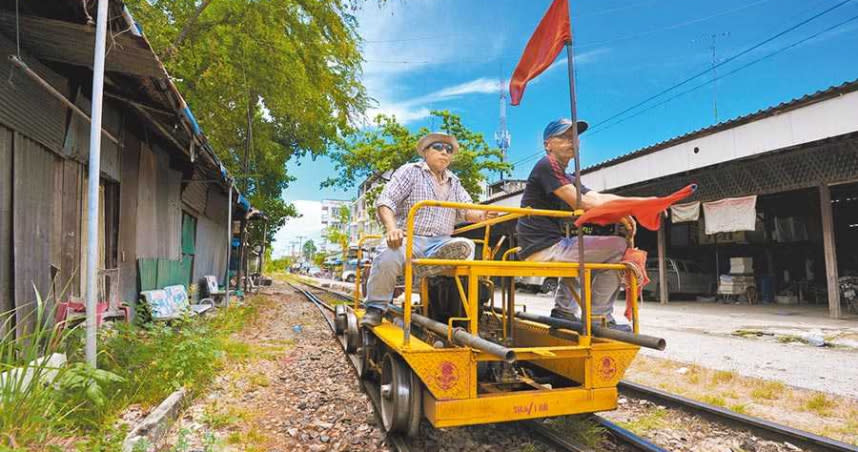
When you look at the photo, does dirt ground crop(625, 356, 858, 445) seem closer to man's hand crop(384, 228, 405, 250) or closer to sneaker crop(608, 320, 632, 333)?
sneaker crop(608, 320, 632, 333)

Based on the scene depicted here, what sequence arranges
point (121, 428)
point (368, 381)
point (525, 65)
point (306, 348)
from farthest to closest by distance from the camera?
point (306, 348)
point (368, 381)
point (525, 65)
point (121, 428)

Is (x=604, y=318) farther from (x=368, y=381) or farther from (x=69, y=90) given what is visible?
(x=69, y=90)

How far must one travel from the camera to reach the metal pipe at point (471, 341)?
234 cm

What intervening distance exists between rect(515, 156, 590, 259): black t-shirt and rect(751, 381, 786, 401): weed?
2.68 m

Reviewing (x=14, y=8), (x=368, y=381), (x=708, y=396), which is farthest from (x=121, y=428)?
(x=708, y=396)

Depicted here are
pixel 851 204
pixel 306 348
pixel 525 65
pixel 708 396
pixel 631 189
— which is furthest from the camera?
pixel 851 204

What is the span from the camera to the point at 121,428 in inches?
113

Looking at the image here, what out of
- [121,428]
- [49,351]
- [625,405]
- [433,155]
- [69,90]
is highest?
[69,90]

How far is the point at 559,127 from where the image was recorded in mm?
3564

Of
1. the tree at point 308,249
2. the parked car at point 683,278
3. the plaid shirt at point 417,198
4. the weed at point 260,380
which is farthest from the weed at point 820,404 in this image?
the tree at point 308,249

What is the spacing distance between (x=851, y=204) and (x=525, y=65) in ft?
57.5

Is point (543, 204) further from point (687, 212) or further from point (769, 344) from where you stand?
point (687, 212)

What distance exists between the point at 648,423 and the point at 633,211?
6.31ft

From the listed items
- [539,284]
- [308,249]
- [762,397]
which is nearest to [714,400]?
[762,397]
